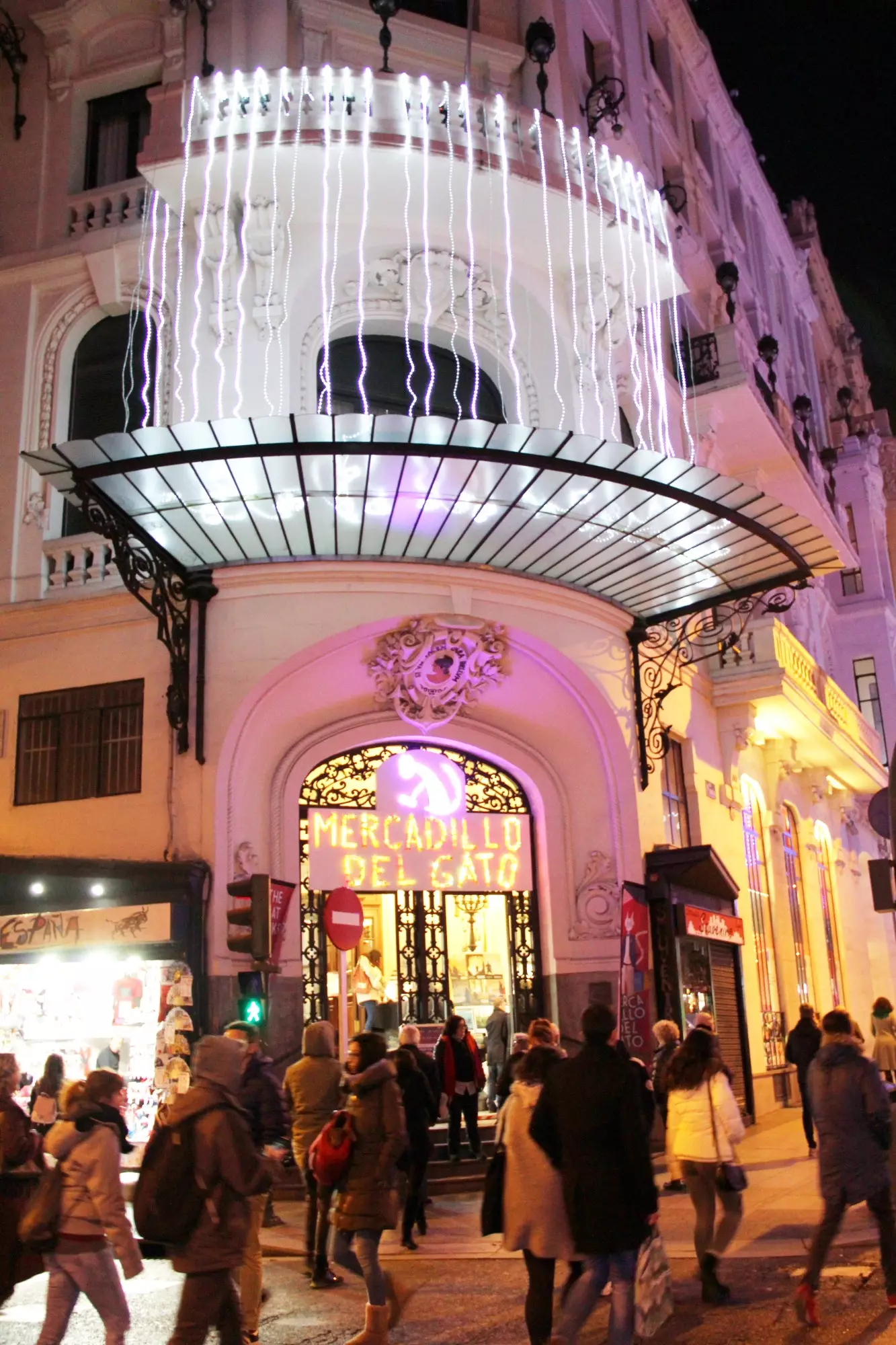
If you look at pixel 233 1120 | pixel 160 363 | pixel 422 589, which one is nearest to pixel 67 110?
pixel 160 363

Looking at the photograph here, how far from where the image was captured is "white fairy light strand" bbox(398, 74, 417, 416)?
16.1 metres

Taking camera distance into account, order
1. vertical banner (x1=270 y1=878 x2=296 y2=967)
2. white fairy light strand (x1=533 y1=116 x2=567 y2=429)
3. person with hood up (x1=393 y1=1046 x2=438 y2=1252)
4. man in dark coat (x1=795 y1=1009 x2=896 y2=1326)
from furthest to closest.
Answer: white fairy light strand (x1=533 y1=116 x2=567 y2=429) → vertical banner (x1=270 y1=878 x2=296 y2=967) → person with hood up (x1=393 y1=1046 x2=438 y2=1252) → man in dark coat (x1=795 y1=1009 x2=896 y2=1326)

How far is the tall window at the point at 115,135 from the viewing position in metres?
18.6

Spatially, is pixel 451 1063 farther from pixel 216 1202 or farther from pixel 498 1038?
pixel 216 1202

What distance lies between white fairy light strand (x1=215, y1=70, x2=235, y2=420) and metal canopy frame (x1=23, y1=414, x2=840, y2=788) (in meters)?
2.29

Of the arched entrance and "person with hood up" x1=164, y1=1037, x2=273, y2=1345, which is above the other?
the arched entrance

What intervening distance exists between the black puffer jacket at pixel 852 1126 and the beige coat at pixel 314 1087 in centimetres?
358

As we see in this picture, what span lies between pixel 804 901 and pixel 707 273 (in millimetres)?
11842

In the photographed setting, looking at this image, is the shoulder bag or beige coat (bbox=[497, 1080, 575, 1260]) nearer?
beige coat (bbox=[497, 1080, 575, 1260])

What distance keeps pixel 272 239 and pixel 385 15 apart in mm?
3615

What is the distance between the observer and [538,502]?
45.6 ft

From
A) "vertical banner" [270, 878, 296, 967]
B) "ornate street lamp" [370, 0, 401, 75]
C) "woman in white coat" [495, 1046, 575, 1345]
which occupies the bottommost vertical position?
"woman in white coat" [495, 1046, 575, 1345]

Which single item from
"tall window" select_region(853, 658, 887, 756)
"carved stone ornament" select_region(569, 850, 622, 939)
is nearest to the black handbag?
"carved stone ornament" select_region(569, 850, 622, 939)

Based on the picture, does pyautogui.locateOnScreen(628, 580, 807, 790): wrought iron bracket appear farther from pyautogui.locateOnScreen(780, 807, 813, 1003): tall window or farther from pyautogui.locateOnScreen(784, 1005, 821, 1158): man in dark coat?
pyautogui.locateOnScreen(780, 807, 813, 1003): tall window
